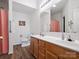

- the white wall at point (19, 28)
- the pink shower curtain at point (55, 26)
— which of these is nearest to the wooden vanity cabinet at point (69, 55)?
the pink shower curtain at point (55, 26)

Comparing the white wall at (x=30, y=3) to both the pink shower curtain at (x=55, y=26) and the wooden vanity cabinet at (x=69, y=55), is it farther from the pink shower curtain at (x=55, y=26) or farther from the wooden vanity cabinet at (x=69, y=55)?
the wooden vanity cabinet at (x=69, y=55)

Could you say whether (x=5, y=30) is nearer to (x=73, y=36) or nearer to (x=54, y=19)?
(x=54, y=19)

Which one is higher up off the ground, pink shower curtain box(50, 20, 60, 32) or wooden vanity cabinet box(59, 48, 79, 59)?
pink shower curtain box(50, 20, 60, 32)

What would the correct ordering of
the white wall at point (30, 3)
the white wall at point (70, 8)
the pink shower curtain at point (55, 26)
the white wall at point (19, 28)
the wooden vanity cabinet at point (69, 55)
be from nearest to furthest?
the wooden vanity cabinet at point (69, 55), the white wall at point (70, 8), the pink shower curtain at point (55, 26), the white wall at point (30, 3), the white wall at point (19, 28)

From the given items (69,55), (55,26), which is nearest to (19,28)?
(55,26)

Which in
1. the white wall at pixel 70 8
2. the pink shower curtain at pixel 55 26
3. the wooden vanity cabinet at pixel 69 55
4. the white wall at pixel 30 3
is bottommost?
the wooden vanity cabinet at pixel 69 55

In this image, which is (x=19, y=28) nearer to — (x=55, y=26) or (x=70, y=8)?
(x=55, y=26)

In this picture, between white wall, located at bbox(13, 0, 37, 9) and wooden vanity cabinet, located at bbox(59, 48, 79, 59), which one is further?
white wall, located at bbox(13, 0, 37, 9)

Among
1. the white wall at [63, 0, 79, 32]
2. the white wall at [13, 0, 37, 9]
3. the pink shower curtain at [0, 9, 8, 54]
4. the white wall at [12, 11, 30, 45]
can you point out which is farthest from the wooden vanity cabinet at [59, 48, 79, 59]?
the white wall at [12, 11, 30, 45]

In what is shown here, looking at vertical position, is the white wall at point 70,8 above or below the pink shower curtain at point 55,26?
above

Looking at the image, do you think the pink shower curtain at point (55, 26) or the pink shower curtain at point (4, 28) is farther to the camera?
the pink shower curtain at point (4, 28)

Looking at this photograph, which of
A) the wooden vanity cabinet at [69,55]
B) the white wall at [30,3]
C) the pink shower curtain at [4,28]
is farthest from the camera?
the white wall at [30,3]

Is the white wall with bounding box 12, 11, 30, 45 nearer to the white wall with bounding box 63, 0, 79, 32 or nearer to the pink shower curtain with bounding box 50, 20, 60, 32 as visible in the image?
the pink shower curtain with bounding box 50, 20, 60, 32

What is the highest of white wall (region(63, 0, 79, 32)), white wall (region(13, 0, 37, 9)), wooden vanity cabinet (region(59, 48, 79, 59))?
white wall (region(13, 0, 37, 9))
